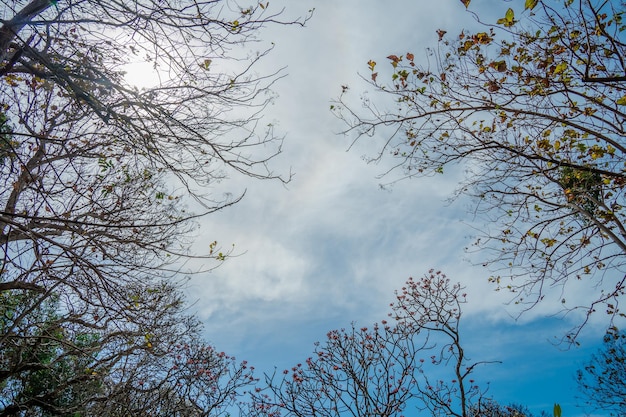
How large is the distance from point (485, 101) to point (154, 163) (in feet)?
14.0

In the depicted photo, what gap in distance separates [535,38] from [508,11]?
5.46 ft

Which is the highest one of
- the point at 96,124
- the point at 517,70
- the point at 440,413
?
the point at 517,70

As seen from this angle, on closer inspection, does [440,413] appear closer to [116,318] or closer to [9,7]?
[116,318]

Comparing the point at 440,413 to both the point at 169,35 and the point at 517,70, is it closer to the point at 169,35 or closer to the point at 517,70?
the point at 517,70

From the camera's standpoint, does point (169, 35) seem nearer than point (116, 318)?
Yes

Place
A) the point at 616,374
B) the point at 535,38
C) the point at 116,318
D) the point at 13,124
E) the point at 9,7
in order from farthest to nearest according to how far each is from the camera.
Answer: the point at 616,374
the point at 13,124
the point at 535,38
the point at 116,318
the point at 9,7

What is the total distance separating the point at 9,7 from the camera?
331 centimetres

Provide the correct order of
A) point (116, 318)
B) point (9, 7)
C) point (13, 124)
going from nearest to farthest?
point (9, 7) < point (116, 318) < point (13, 124)

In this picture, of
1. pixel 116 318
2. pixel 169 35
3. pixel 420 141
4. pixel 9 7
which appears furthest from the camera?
pixel 420 141

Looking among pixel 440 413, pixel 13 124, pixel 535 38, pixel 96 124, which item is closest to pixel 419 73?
pixel 535 38

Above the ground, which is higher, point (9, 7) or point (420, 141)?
point (420, 141)

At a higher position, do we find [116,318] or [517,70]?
[517,70]

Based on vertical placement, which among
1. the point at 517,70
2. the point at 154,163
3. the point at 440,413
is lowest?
the point at 440,413

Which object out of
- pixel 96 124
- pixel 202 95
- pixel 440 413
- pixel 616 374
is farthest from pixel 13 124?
pixel 616 374
